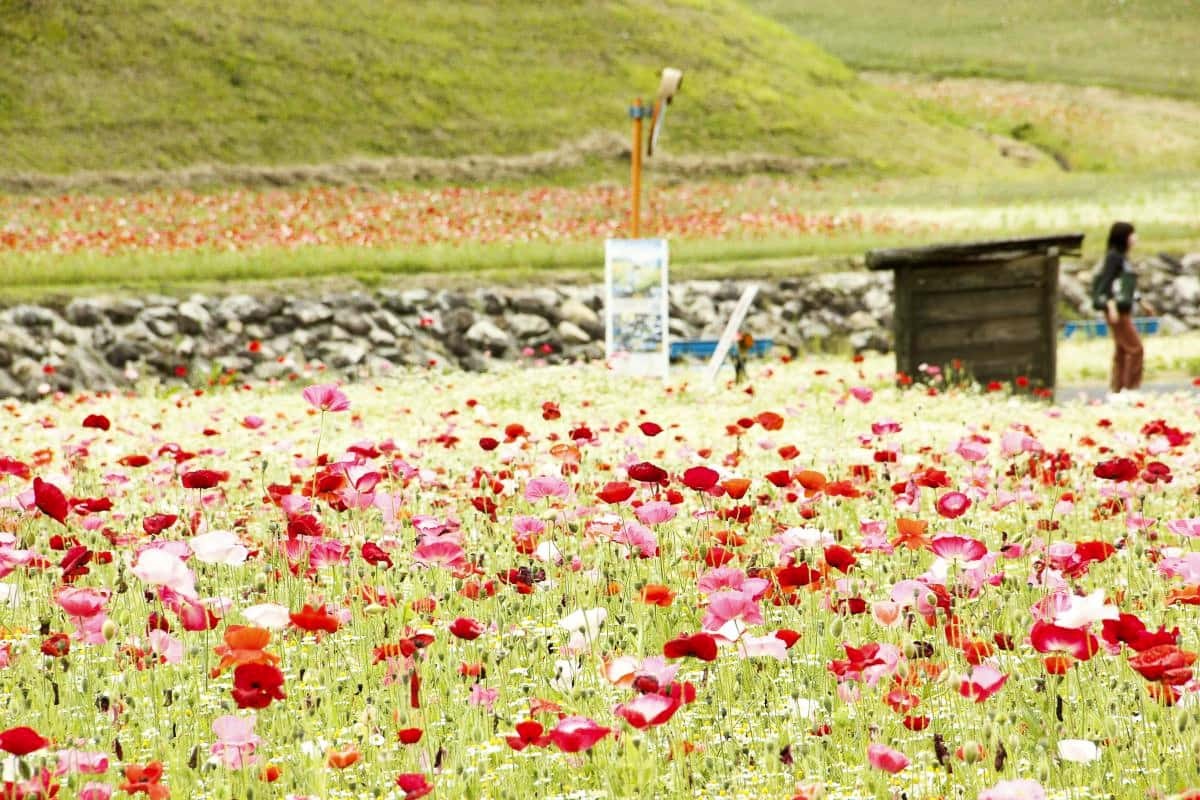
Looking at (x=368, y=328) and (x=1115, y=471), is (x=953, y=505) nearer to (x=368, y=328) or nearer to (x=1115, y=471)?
(x=1115, y=471)

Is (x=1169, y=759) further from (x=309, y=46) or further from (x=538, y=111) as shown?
(x=309, y=46)

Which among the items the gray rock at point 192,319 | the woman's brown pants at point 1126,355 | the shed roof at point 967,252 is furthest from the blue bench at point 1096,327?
the gray rock at point 192,319

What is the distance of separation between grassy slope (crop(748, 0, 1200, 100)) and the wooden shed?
3674 cm

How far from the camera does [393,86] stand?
103 feet

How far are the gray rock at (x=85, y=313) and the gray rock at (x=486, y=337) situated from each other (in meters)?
3.84

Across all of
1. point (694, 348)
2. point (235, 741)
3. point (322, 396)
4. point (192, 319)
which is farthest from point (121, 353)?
point (235, 741)

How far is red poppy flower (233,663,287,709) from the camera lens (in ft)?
7.55

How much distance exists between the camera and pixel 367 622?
385 centimetres

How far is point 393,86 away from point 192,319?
1763cm

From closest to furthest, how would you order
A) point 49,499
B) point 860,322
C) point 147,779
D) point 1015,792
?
point 1015,792 → point 147,779 → point 49,499 → point 860,322

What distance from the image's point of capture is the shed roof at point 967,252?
39.1ft

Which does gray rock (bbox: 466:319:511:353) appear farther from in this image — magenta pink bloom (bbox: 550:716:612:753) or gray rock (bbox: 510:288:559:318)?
magenta pink bloom (bbox: 550:716:612:753)

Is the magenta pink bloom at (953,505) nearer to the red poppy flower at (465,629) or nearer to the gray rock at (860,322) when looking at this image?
the red poppy flower at (465,629)

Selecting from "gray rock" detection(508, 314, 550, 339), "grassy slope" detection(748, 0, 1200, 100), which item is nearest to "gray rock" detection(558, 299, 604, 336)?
"gray rock" detection(508, 314, 550, 339)
